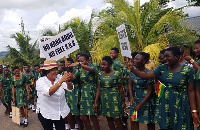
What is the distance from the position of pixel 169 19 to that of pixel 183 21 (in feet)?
2.35

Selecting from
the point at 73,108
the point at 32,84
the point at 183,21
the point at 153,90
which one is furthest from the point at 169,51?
the point at 32,84

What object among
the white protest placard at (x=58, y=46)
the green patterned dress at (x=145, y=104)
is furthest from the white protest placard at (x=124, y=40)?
the white protest placard at (x=58, y=46)

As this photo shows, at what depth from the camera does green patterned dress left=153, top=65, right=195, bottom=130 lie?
3352 mm

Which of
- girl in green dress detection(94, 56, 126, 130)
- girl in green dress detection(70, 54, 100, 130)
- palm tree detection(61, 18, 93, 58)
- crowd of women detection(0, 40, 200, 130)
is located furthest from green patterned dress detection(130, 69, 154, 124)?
palm tree detection(61, 18, 93, 58)

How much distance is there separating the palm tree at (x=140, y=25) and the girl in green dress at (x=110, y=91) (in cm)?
433

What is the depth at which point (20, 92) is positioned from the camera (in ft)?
23.3

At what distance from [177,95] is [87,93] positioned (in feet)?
7.45

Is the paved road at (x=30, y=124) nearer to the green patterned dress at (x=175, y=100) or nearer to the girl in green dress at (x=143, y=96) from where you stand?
the girl in green dress at (x=143, y=96)

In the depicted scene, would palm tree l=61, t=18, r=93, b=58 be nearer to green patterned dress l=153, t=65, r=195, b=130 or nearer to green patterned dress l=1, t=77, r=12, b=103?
green patterned dress l=1, t=77, r=12, b=103

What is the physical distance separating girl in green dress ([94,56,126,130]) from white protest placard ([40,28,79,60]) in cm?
87

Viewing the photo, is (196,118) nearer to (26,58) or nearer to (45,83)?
(45,83)

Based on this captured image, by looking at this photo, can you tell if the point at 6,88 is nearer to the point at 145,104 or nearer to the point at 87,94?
the point at 87,94

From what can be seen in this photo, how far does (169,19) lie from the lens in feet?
28.2

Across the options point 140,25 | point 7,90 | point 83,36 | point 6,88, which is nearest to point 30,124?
point 7,90
